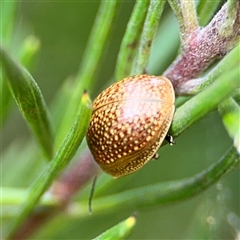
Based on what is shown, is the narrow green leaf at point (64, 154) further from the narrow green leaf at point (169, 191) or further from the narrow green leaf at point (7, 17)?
the narrow green leaf at point (7, 17)

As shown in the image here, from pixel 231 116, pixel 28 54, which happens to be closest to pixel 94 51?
pixel 28 54

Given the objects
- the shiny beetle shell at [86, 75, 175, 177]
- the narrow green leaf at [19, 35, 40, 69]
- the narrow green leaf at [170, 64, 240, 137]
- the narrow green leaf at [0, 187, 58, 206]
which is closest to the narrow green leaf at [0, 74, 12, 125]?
the narrow green leaf at [19, 35, 40, 69]

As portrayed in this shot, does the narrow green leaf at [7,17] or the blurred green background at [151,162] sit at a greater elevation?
the narrow green leaf at [7,17]

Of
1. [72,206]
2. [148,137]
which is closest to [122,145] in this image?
[148,137]

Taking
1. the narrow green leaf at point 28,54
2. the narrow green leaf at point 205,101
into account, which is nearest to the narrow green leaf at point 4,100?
the narrow green leaf at point 28,54

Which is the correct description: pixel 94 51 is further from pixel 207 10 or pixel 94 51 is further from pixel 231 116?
pixel 231 116

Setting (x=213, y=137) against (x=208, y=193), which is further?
(x=213, y=137)

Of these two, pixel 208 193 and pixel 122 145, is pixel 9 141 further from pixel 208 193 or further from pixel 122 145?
pixel 122 145
